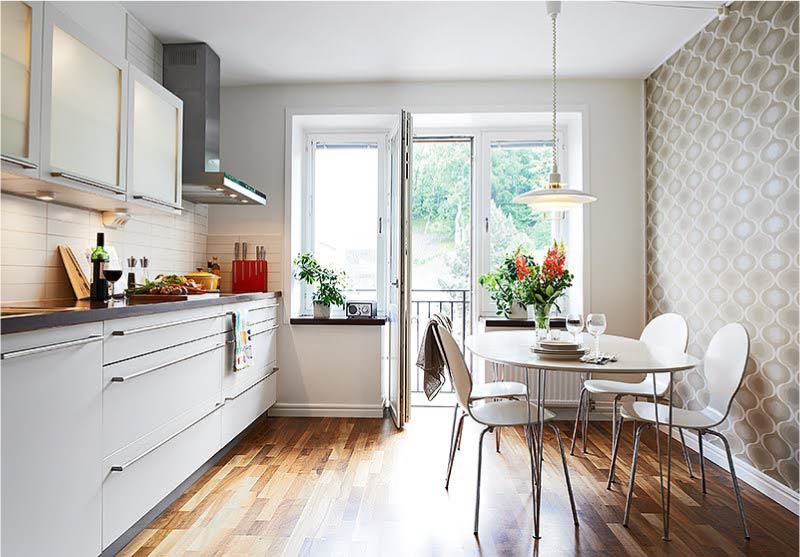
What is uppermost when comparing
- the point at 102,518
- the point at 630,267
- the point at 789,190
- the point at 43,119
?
the point at 43,119

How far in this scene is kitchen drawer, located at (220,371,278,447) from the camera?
2.99m

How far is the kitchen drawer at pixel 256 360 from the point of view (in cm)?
301

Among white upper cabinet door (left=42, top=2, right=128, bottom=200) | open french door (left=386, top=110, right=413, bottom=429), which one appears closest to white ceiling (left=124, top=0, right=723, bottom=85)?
open french door (left=386, top=110, right=413, bottom=429)

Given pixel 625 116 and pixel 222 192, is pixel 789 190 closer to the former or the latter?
pixel 625 116

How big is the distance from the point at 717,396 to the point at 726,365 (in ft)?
0.51

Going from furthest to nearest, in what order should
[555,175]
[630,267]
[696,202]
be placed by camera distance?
[630,267] < [696,202] < [555,175]

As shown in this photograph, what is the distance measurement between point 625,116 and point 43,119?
12.2 feet

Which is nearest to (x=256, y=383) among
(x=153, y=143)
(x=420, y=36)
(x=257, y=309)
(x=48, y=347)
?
(x=257, y=309)

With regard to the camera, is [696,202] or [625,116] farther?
[625,116]

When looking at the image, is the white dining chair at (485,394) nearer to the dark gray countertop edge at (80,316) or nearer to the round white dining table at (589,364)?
the round white dining table at (589,364)

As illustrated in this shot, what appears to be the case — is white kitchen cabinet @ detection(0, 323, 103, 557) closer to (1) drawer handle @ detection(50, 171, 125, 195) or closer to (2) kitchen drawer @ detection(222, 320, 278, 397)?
(1) drawer handle @ detection(50, 171, 125, 195)

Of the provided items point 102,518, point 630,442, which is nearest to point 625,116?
point 630,442

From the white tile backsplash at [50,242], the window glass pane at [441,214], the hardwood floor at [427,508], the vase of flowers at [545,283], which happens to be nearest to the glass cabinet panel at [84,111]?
the white tile backsplash at [50,242]

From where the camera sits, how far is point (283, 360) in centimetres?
406
